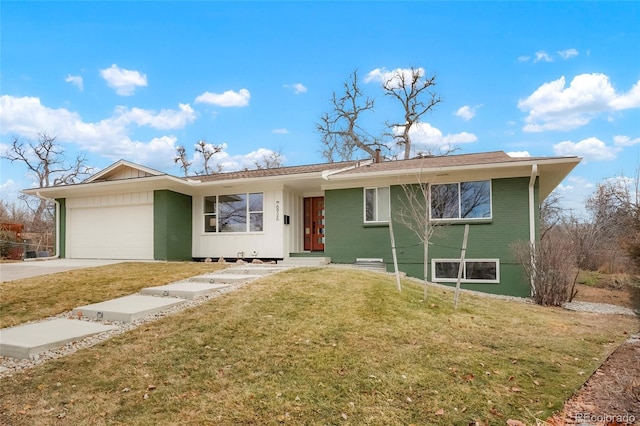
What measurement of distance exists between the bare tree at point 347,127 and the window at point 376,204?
17.7 meters

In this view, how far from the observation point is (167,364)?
416 centimetres

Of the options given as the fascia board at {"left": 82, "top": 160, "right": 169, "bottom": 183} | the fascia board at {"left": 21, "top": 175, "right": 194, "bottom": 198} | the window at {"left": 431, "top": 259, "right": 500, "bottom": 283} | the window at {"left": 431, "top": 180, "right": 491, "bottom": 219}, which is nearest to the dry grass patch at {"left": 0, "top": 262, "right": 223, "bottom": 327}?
the fascia board at {"left": 21, "top": 175, "right": 194, "bottom": 198}

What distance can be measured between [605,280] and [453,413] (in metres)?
15.0

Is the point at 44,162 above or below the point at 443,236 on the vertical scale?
above

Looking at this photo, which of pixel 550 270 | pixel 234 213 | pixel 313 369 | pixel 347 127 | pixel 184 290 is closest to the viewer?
pixel 313 369

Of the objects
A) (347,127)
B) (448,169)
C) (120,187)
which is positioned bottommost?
(120,187)

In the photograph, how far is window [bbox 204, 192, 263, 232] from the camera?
1350cm

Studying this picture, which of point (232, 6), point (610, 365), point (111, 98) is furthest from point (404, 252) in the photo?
point (111, 98)

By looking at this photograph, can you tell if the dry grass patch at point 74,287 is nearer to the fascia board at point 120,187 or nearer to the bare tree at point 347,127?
the fascia board at point 120,187

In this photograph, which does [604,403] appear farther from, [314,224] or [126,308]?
[314,224]

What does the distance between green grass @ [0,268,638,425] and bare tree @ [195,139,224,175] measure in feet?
96.2

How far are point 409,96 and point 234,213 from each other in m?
20.4

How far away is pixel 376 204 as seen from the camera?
12.4 metres

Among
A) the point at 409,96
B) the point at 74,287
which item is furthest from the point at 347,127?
the point at 74,287
